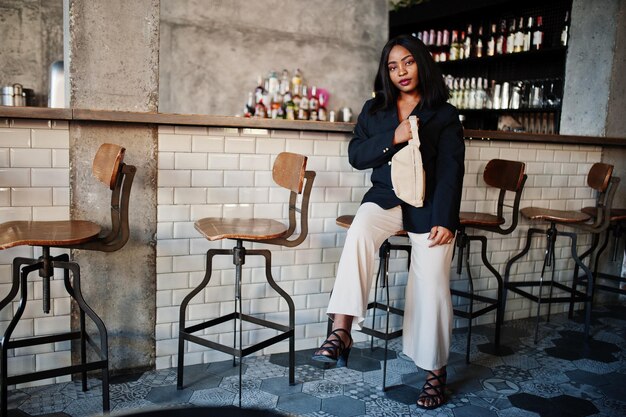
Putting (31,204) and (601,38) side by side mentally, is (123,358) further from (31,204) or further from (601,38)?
(601,38)

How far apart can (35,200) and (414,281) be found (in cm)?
171

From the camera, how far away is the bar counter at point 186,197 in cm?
252

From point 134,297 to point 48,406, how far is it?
59 cm

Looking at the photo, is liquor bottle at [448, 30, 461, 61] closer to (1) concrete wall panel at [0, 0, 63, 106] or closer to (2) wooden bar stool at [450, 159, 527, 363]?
(2) wooden bar stool at [450, 159, 527, 363]

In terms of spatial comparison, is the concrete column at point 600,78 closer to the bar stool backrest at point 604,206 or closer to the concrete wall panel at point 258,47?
the bar stool backrest at point 604,206

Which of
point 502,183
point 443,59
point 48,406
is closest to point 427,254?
point 502,183

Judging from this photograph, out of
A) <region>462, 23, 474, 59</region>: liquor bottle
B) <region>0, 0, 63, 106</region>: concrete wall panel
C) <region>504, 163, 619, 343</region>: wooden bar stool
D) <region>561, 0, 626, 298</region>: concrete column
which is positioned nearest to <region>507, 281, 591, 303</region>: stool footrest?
<region>504, 163, 619, 343</region>: wooden bar stool

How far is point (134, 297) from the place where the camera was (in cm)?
277

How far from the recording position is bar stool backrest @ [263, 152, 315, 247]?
242cm

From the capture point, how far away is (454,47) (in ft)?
21.6

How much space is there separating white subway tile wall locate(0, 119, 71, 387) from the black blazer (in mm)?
1333

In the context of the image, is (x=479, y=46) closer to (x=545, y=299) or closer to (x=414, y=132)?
(x=545, y=299)

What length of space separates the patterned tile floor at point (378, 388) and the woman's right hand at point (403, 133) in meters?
1.16

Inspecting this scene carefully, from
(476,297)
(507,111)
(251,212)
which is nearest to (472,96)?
(507,111)
